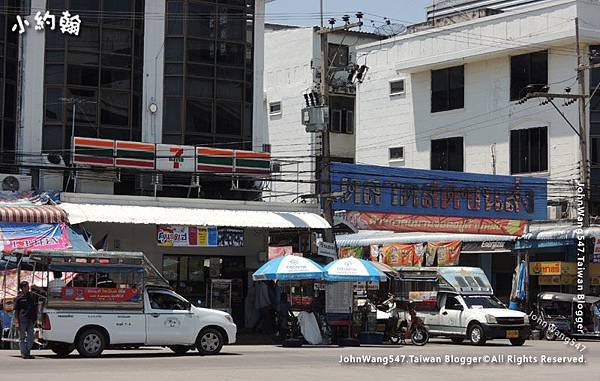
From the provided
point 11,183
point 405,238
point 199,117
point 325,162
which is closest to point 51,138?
point 11,183

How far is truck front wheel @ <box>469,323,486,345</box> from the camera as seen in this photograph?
34.8 metres

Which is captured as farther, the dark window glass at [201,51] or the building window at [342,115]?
the building window at [342,115]

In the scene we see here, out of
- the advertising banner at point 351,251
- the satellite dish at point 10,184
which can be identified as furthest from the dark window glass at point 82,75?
the advertising banner at point 351,251

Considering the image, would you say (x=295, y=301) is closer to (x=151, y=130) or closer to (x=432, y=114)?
(x=151, y=130)

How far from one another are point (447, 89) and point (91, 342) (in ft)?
112

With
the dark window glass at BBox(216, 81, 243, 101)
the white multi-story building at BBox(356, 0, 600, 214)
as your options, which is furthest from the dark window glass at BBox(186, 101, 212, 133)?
the white multi-story building at BBox(356, 0, 600, 214)

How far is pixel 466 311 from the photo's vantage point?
35.6m

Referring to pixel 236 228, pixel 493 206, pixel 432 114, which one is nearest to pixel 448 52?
pixel 432 114

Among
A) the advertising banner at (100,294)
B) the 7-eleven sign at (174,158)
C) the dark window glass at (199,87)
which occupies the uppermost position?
the dark window glass at (199,87)

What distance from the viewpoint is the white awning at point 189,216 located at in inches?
1286

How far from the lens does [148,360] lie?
2397 centimetres

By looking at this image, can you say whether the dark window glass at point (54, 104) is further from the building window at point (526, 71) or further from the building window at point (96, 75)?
the building window at point (526, 71)

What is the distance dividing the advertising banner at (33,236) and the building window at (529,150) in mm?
26186

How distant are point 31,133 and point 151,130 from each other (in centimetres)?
443
